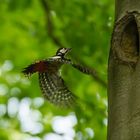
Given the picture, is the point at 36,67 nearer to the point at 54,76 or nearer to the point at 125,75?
the point at 54,76

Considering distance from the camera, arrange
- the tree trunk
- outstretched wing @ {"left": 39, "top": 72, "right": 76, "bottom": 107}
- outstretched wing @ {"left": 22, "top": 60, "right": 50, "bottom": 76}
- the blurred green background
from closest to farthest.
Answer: the tree trunk
outstretched wing @ {"left": 22, "top": 60, "right": 50, "bottom": 76}
outstretched wing @ {"left": 39, "top": 72, "right": 76, "bottom": 107}
the blurred green background

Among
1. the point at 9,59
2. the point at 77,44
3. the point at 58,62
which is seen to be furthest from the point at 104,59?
the point at 58,62

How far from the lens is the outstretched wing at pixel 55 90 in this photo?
235cm

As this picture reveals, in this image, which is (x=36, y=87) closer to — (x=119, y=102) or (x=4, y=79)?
(x=4, y=79)

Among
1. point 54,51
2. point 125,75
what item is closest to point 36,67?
point 125,75

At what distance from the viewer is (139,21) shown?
5.91 feet

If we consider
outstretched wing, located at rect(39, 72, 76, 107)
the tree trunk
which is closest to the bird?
outstretched wing, located at rect(39, 72, 76, 107)

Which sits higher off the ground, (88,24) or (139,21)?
(88,24)

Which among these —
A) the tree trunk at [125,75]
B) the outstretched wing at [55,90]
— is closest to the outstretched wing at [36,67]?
the outstretched wing at [55,90]

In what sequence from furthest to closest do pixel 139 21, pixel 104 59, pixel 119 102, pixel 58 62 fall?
pixel 104 59, pixel 58 62, pixel 139 21, pixel 119 102

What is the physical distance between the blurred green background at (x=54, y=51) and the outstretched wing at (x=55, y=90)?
84 cm

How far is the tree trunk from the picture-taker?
1.61 meters

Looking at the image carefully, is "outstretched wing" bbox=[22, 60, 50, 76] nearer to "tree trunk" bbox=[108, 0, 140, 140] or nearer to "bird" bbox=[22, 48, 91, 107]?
"bird" bbox=[22, 48, 91, 107]

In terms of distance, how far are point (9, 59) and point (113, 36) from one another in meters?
3.24
